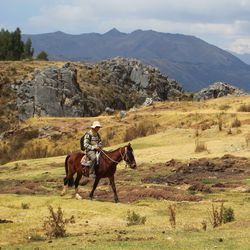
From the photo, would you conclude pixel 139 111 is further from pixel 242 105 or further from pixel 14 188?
pixel 14 188

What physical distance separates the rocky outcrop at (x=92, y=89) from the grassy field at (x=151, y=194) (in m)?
15.9

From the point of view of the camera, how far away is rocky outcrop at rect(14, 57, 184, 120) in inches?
3115

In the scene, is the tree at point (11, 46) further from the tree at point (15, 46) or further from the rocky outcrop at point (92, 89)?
the rocky outcrop at point (92, 89)

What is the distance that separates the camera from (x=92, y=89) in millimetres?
89188

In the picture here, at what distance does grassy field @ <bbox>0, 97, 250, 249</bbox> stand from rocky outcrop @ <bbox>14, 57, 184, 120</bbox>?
1590cm

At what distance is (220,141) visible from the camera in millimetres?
45125

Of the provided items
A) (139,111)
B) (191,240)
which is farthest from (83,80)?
(191,240)

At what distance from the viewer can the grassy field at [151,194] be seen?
52.1 ft

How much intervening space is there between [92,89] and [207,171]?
55.4 meters

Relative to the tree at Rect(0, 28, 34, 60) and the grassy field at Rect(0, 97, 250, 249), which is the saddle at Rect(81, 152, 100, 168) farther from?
the tree at Rect(0, 28, 34, 60)

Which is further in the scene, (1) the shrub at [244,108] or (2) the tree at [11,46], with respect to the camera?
(2) the tree at [11,46]

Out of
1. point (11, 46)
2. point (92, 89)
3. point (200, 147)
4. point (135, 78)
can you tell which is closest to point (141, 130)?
point (200, 147)

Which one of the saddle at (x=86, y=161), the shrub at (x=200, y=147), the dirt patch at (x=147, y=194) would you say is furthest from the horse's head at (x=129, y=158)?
the shrub at (x=200, y=147)

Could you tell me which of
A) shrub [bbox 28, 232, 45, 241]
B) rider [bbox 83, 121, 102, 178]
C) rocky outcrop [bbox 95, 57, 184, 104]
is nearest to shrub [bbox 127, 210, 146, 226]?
shrub [bbox 28, 232, 45, 241]
